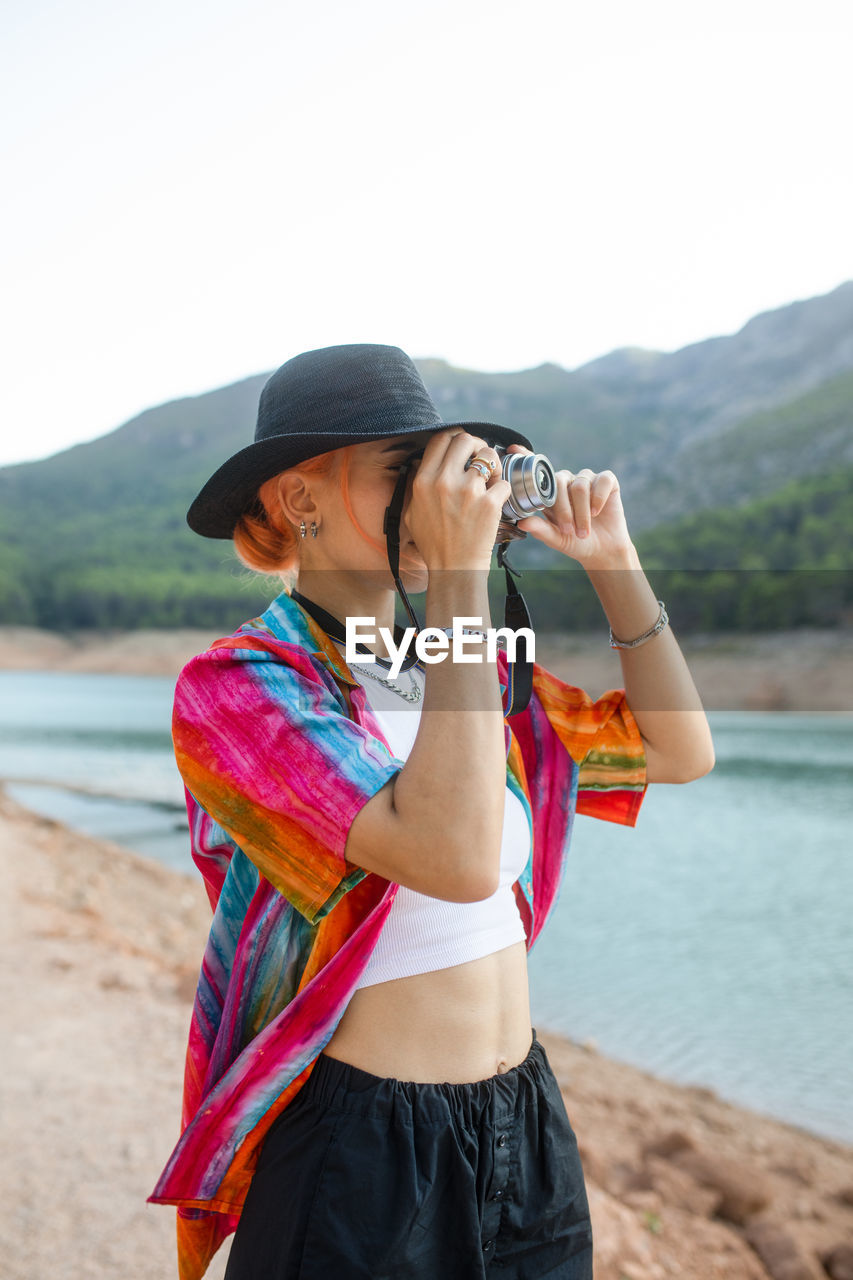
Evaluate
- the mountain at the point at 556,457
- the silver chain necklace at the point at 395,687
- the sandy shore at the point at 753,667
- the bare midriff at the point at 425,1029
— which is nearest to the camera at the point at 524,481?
the silver chain necklace at the point at 395,687

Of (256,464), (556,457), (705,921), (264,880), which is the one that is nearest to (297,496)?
(256,464)

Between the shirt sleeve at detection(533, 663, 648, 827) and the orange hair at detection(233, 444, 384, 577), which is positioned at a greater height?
the orange hair at detection(233, 444, 384, 577)

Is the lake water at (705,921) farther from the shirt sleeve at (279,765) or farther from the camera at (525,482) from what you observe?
the shirt sleeve at (279,765)

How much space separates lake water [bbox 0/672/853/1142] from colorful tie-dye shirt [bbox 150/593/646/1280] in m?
4.62

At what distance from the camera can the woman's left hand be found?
3.98 ft

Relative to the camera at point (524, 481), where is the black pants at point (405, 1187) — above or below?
below

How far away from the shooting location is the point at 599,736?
1293 millimetres

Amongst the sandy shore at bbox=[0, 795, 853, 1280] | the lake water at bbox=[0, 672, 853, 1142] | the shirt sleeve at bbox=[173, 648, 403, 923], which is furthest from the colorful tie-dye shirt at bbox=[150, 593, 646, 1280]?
the lake water at bbox=[0, 672, 853, 1142]

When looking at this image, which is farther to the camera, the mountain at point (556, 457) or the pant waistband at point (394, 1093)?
the mountain at point (556, 457)

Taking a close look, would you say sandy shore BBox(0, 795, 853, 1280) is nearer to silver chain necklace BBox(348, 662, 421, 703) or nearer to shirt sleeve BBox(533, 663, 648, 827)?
shirt sleeve BBox(533, 663, 648, 827)

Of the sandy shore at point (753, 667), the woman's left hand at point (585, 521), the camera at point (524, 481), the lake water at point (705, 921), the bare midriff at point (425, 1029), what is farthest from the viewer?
the sandy shore at point (753, 667)

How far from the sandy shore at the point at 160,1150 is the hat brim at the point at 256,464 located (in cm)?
215

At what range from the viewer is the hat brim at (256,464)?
1042 mm

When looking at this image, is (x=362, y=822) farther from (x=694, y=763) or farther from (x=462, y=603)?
(x=694, y=763)
